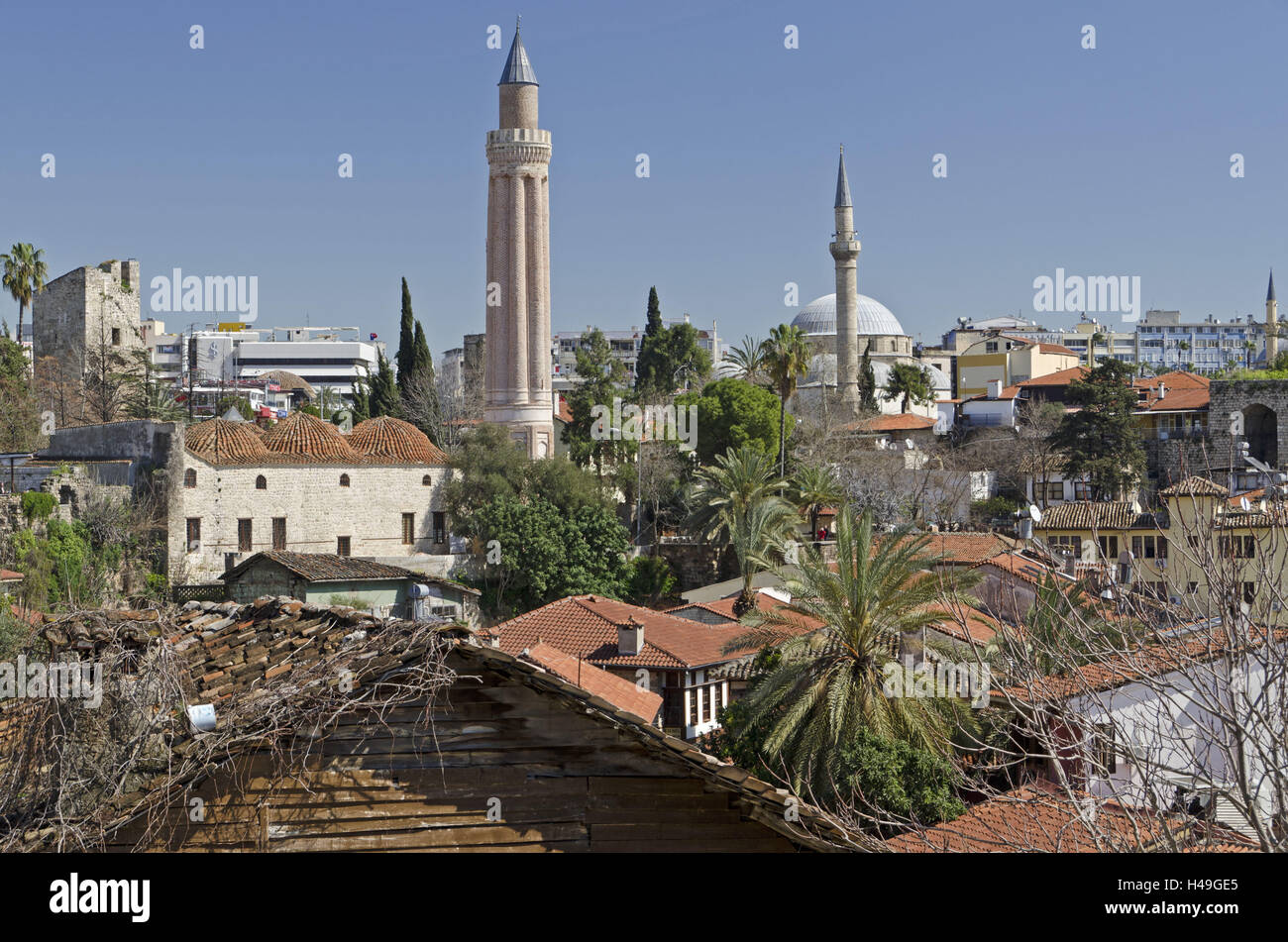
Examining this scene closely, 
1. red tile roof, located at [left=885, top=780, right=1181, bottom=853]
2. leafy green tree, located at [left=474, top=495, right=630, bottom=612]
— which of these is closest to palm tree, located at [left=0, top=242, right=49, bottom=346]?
leafy green tree, located at [left=474, top=495, right=630, bottom=612]

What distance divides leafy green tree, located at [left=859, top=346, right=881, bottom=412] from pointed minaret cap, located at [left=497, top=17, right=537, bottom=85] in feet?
84.9

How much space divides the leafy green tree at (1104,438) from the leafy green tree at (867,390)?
15.4 metres

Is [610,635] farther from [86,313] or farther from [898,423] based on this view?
[898,423]

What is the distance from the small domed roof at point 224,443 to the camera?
38.0 metres

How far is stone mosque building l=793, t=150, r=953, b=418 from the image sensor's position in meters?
71.0

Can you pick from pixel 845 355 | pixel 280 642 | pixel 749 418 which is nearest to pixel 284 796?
pixel 280 642

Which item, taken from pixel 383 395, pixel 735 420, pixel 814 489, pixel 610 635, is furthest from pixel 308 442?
pixel 735 420

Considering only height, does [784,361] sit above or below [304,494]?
above

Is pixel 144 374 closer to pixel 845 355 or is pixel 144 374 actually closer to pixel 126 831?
pixel 845 355

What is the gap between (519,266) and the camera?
52.4m

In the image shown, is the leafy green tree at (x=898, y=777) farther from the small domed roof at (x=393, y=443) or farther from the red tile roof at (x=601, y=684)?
the small domed roof at (x=393, y=443)

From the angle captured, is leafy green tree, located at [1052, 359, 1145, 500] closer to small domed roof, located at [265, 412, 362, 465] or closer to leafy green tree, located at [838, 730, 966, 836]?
small domed roof, located at [265, 412, 362, 465]

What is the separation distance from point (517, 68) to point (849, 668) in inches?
1506
